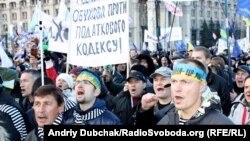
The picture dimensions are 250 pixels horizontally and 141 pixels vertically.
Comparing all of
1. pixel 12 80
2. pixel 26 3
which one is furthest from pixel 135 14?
pixel 12 80

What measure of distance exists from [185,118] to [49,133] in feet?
4.11

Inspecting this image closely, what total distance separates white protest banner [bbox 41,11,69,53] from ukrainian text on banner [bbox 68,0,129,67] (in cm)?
176

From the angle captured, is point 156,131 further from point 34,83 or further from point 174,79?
point 34,83

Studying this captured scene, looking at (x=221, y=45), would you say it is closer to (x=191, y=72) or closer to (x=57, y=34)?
(x=57, y=34)

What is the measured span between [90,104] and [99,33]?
4.77 feet

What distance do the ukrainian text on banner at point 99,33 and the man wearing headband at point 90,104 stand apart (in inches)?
34.9

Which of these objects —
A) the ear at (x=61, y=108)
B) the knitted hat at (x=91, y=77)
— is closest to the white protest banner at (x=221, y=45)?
the knitted hat at (x=91, y=77)

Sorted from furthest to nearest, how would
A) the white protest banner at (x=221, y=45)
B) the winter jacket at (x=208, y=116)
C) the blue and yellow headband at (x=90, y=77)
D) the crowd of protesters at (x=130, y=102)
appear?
1. the white protest banner at (x=221, y=45)
2. the blue and yellow headband at (x=90, y=77)
3. the crowd of protesters at (x=130, y=102)
4. the winter jacket at (x=208, y=116)

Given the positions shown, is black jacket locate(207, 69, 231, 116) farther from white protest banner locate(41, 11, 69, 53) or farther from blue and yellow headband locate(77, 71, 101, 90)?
white protest banner locate(41, 11, 69, 53)

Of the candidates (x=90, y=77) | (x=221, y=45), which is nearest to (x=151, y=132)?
(x=90, y=77)

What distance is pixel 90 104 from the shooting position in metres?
4.30

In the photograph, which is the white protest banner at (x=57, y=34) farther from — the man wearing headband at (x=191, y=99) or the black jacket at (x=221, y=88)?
the man wearing headband at (x=191, y=99)

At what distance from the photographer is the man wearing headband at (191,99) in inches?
116

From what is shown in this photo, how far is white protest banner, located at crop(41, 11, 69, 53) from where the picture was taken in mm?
7509
